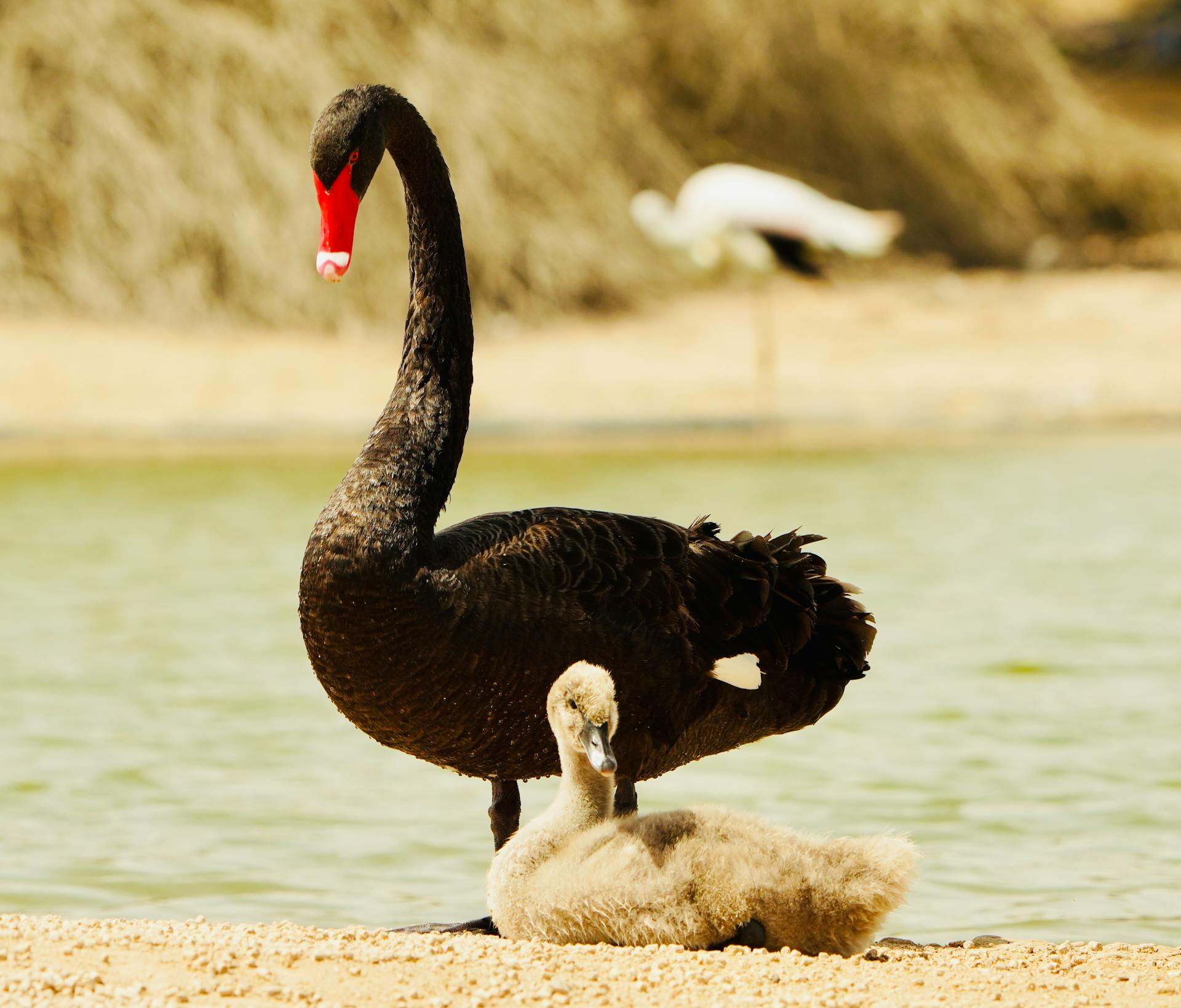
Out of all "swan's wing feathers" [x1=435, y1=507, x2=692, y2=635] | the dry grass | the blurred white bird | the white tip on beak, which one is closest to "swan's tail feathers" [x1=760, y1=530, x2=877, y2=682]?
"swan's wing feathers" [x1=435, y1=507, x2=692, y2=635]

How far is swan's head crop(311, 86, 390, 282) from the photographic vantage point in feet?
12.3

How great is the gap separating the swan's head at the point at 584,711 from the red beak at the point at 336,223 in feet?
2.79

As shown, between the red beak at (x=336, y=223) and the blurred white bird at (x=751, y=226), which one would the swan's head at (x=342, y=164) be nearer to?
the red beak at (x=336, y=223)

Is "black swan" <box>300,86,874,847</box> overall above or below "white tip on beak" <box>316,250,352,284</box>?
below

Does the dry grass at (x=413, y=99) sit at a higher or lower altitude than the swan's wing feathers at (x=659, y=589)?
higher

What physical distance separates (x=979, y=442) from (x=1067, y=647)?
4.73m

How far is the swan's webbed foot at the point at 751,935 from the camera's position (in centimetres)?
353

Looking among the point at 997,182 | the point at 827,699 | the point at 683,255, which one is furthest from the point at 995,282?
the point at 827,699

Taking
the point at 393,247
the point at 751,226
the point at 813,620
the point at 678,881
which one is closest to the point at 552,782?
the point at 813,620

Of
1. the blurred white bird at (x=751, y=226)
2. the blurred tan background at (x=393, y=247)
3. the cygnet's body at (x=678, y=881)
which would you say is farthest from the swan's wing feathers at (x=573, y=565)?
the blurred white bird at (x=751, y=226)

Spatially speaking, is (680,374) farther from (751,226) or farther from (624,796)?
(624,796)

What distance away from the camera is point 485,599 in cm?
368

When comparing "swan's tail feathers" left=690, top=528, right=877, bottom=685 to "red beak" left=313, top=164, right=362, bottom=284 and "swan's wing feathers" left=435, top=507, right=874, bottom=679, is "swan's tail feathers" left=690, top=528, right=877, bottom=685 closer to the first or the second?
"swan's wing feathers" left=435, top=507, right=874, bottom=679

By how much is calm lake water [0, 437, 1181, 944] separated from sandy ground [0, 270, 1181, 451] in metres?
1.92
